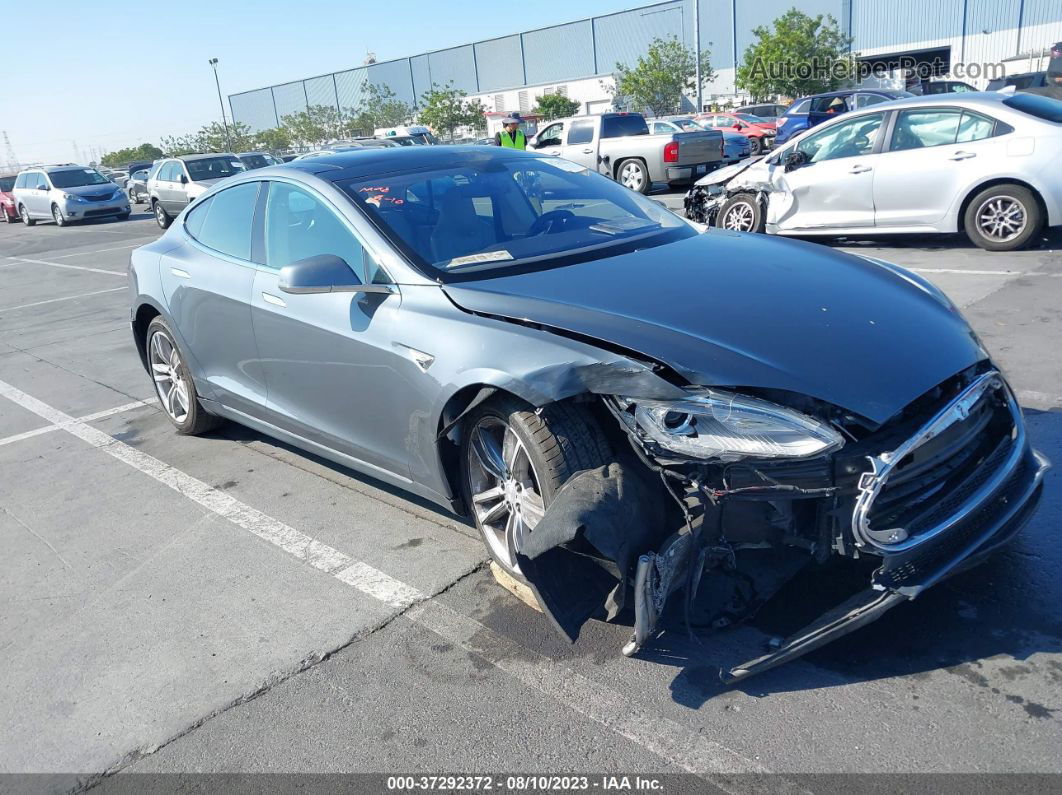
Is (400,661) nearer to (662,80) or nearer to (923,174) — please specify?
(923,174)

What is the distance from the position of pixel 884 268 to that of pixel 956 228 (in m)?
6.28

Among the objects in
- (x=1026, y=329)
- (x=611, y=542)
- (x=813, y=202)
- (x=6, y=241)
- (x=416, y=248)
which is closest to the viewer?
(x=611, y=542)

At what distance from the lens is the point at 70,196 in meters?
27.2

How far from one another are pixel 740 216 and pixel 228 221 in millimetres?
7344

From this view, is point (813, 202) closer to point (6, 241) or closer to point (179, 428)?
point (179, 428)

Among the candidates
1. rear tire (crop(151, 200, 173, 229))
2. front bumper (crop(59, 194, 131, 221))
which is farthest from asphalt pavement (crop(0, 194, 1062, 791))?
front bumper (crop(59, 194, 131, 221))

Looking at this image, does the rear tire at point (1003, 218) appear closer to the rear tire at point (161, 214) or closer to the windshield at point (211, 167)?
the windshield at point (211, 167)

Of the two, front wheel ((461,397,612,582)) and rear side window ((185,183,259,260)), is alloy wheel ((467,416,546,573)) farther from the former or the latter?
rear side window ((185,183,259,260))

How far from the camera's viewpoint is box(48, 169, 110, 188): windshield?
91.8 ft

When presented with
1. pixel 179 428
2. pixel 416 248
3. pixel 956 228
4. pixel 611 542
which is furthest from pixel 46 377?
pixel 956 228

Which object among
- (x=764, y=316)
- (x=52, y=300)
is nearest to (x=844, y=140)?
(x=764, y=316)

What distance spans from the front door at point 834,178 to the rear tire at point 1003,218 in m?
1.04

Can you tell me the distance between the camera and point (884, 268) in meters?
3.92

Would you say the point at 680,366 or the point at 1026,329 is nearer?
the point at 680,366
